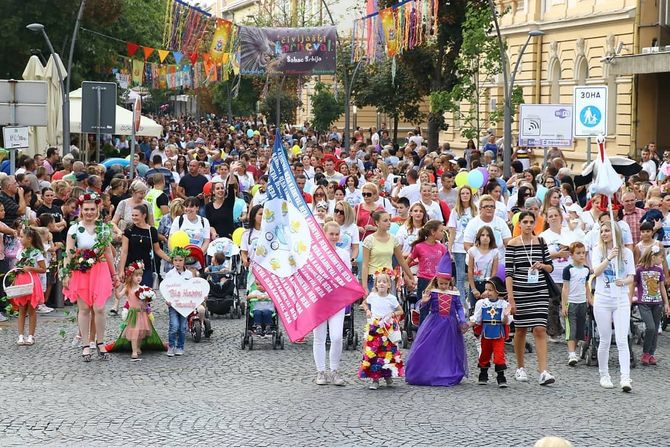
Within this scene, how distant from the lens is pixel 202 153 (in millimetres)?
31359

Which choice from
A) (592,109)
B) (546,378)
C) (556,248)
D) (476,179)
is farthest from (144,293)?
(592,109)

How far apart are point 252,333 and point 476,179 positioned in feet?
22.9

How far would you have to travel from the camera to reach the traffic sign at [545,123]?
95.6 ft

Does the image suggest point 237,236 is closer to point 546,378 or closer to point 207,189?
point 207,189

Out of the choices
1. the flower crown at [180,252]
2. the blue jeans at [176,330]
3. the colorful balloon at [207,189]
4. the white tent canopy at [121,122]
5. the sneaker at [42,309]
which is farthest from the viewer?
the white tent canopy at [121,122]

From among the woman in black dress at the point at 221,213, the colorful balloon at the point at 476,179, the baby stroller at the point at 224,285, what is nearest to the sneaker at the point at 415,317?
the baby stroller at the point at 224,285

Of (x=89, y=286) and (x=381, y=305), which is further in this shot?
(x=89, y=286)

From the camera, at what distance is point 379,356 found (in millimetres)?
12586

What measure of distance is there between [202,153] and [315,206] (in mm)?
11807

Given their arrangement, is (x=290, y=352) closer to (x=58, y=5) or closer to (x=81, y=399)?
(x=81, y=399)

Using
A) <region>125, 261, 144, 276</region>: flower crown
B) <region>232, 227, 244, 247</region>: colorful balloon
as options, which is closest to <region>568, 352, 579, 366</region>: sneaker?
<region>125, 261, 144, 276</region>: flower crown

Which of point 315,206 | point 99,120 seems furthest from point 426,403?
point 99,120

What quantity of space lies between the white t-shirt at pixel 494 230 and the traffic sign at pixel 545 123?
14.2 metres

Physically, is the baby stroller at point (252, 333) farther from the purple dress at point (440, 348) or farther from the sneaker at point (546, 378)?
the sneaker at point (546, 378)
